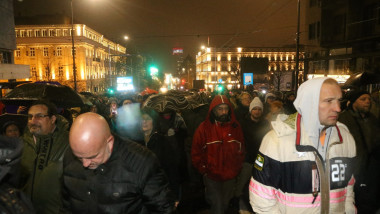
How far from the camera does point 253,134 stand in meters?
5.45

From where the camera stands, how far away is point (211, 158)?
4660mm

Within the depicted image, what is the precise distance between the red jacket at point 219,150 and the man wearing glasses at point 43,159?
7.15ft

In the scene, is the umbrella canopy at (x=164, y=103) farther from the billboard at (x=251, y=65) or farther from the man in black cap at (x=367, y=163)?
the billboard at (x=251, y=65)

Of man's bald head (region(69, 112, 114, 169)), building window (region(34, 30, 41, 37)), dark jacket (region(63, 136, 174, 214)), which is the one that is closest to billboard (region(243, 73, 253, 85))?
dark jacket (region(63, 136, 174, 214))

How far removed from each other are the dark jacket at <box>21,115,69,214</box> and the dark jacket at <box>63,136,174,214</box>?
89 cm

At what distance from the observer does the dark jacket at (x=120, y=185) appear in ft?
7.43

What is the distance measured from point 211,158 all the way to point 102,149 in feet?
8.97

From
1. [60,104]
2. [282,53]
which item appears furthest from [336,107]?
[282,53]

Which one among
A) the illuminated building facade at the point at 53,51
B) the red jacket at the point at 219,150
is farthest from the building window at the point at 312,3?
the illuminated building facade at the point at 53,51

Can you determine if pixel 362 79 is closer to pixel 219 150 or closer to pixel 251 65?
pixel 219 150

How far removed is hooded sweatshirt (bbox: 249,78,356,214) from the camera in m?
2.40

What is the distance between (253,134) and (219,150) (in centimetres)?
110

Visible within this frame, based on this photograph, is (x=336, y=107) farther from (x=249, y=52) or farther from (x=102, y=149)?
(x=249, y=52)

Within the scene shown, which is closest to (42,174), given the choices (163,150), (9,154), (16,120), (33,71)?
(163,150)
